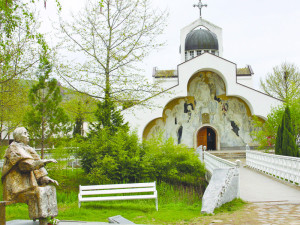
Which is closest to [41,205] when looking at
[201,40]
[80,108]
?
[80,108]

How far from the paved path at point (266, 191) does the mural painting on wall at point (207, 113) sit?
1348 cm

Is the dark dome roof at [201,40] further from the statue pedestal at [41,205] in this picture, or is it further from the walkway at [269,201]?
the statue pedestal at [41,205]

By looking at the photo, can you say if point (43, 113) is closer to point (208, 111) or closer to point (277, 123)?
point (277, 123)

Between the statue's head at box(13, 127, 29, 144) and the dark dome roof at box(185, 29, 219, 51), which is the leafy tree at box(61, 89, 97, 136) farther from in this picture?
the dark dome roof at box(185, 29, 219, 51)

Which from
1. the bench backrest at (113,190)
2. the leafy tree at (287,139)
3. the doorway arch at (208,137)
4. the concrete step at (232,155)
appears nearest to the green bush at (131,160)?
the bench backrest at (113,190)

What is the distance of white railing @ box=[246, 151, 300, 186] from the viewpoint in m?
10.4

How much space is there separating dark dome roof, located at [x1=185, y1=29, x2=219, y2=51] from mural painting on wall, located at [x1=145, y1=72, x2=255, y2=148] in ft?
21.7

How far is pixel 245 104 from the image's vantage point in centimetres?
2561

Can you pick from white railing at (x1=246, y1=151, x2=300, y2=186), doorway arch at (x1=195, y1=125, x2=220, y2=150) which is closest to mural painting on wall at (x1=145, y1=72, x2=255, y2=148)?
doorway arch at (x1=195, y1=125, x2=220, y2=150)

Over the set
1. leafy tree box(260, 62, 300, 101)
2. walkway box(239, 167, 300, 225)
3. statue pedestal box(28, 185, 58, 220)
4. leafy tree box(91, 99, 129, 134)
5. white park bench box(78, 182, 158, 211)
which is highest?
leafy tree box(260, 62, 300, 101)

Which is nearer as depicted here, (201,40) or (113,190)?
(113,190)

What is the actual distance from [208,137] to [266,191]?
17.3 meters

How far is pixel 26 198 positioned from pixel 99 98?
934 cm

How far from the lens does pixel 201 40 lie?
104 feet
